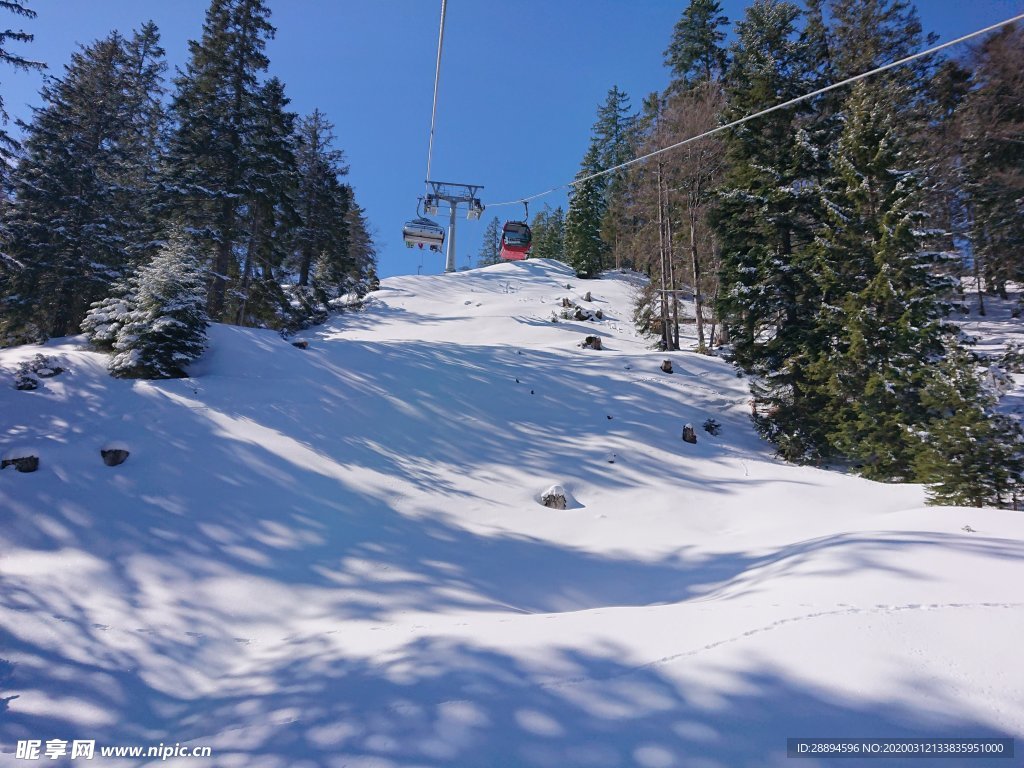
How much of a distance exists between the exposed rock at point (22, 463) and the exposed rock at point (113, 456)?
31.5 inches

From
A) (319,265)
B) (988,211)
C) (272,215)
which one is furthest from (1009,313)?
(319,265)

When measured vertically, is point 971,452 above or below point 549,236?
below

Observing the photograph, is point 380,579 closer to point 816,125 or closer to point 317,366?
point 317,366

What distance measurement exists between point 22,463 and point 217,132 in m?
15.7

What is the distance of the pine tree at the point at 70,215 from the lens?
1583 centimetres

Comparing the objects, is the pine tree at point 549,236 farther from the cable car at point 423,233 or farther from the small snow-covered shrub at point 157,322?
the small snow-covered shrub at point 157,322

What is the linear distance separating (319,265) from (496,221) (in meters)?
50.7

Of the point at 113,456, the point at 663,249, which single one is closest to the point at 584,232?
the point at 663,249

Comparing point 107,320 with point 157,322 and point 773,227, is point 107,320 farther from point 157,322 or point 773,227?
point 773,227

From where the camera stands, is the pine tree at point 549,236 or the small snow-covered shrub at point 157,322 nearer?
the small snow-covered shrub at point 157,322

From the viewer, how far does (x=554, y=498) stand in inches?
328

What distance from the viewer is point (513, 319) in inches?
905

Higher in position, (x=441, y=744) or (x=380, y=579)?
(x=441, y=744)

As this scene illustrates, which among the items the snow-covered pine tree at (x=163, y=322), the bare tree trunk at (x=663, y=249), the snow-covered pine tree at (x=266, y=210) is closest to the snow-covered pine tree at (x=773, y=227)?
the bare tree trunk at (x=663, y=249)
